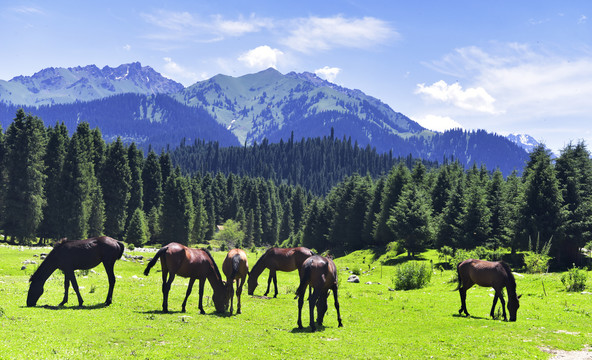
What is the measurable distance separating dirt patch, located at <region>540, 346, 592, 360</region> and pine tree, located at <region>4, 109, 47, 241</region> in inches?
2489

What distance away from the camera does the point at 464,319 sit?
2038 centimetres

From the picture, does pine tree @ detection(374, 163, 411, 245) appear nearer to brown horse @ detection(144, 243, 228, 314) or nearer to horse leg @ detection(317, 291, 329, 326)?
brown horse @ detection(144, 243, 228, 314)

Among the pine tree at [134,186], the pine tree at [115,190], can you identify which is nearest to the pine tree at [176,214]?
the pine tree at [134,186]

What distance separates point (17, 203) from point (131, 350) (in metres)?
55.9

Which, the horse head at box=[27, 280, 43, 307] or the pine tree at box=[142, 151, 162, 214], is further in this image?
the pine tree at box=[142, 151, 162, 214]

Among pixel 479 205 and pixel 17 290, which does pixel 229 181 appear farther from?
pixel 17 290

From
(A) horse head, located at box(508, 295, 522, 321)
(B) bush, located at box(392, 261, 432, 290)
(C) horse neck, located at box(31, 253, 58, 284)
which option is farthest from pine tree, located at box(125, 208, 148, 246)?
(A) horse head, located at box(508, 295, 522, 321)

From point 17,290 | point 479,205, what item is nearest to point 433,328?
point 17,290

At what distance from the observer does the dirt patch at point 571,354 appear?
1420cm

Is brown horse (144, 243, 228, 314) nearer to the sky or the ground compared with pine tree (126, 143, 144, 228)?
nearer to the ground

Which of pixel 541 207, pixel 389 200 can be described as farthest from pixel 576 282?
pixel 389 200

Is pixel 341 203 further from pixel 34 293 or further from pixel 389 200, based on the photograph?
pixel 34 293

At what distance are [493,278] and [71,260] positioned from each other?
2034 cm

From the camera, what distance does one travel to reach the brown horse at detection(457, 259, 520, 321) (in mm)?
19953
